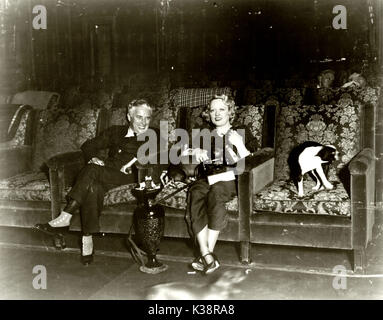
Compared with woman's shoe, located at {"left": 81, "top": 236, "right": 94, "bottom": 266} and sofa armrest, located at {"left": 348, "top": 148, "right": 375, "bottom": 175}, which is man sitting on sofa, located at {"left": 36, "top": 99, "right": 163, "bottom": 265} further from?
sofa armrest, located at {"left": 348, "top": 148, "right": 375, "bottom": 175}

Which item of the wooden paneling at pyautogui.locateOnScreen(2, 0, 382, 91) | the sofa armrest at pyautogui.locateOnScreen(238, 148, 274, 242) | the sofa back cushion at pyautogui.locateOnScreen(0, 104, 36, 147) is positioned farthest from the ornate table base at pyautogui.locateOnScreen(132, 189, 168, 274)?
the wooden paneling at pyautogui.locateOnScreen(2, 0, 382, 91)

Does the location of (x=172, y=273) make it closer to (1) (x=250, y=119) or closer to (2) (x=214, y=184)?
(2) (x=214, y=184)

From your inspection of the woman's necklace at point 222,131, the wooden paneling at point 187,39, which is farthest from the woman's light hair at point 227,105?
the wooden paneling at point 187,39

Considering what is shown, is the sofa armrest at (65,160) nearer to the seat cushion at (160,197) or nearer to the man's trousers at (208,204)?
the seat cushion at (160,197)

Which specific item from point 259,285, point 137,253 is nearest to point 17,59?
point 137,253

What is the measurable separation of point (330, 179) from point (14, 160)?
8.17ft

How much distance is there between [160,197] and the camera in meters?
2.92

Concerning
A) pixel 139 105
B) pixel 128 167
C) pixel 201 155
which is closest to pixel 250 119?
pixel 201 155

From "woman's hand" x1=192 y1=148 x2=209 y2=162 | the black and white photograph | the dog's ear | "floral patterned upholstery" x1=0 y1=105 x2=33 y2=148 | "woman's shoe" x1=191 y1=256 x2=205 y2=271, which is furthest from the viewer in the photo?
"floral patterned upholstery" x1=0 y1=105 x2=33 y2=148

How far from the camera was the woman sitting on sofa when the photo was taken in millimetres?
2646

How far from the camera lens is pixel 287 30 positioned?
6492mm

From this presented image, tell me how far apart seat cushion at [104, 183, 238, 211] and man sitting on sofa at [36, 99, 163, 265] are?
61 mm

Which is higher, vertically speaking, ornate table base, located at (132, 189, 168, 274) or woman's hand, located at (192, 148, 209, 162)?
woman's hand, located at (192, 148, 209, 162)
